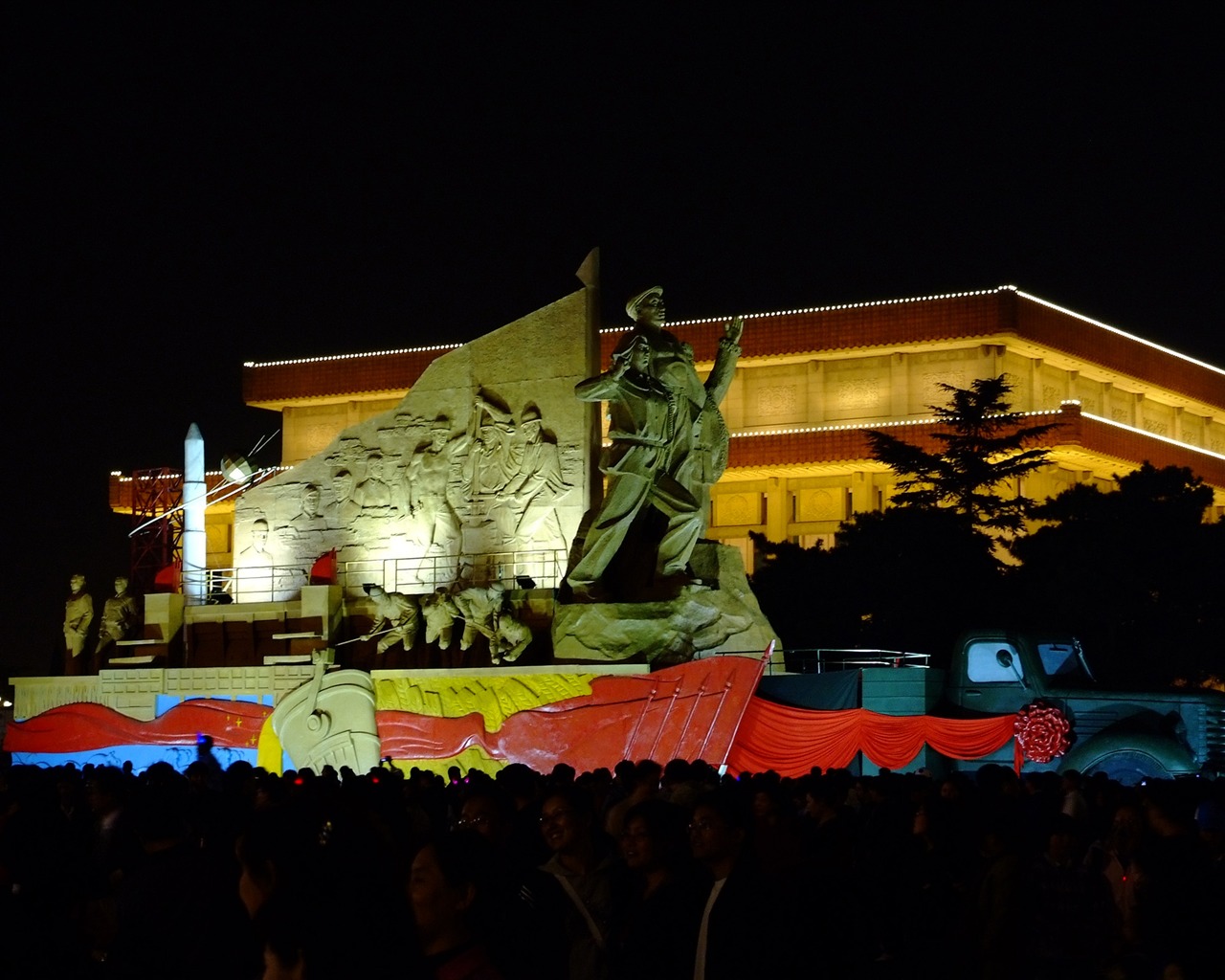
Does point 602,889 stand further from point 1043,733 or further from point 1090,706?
point 1090,706

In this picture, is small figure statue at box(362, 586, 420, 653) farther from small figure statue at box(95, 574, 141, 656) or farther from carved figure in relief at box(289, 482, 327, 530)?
small figure statue at box(95, 574, 141, 656)

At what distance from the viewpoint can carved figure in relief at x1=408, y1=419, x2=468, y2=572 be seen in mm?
21969

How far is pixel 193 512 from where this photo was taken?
79.4 ft

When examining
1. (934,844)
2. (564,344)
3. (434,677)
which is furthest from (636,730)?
(934,844)

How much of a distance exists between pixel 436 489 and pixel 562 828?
1593 centimetres

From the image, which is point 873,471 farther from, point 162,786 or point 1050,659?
point 162,786

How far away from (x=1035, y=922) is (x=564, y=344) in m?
15.2

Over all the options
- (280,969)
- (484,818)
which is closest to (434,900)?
(280,969)

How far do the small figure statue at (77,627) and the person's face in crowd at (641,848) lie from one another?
1851 cm

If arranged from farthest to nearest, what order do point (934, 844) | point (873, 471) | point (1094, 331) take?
point (1094, 331)
point (873, 471)
point (934, 844)

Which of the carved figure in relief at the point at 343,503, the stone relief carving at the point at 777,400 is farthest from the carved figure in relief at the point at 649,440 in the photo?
the stone relief carving at the point at 777,400

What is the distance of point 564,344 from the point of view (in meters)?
21.4

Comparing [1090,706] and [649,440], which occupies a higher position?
[649,440]

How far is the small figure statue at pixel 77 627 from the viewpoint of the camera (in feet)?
74.8
